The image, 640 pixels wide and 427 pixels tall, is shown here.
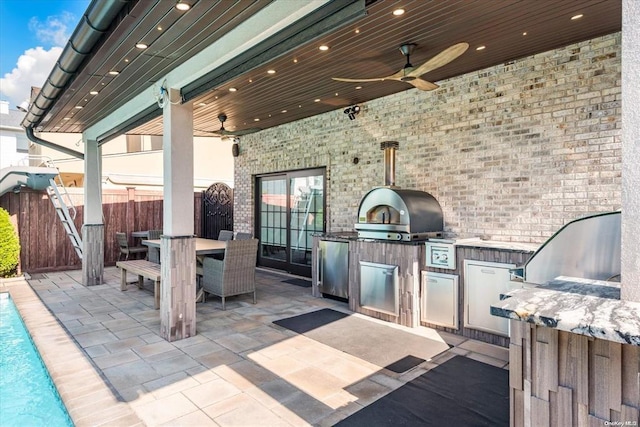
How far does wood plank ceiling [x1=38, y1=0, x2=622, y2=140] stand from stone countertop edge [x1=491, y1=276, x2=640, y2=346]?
7.49 feet

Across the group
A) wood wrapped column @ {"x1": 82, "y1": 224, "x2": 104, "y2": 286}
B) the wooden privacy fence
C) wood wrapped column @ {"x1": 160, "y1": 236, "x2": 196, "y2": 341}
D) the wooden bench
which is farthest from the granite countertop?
wood wrapped column @ {"x1": 82, "y1": 224, "x2": 104, "y2": 286}

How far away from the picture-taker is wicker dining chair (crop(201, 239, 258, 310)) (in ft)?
18.0

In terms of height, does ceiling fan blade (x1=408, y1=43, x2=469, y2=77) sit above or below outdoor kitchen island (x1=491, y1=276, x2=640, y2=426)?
above

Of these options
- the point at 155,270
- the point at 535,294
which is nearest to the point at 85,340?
the point at 155,270

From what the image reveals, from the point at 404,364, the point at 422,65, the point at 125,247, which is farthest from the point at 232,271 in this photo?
the point at 125,247

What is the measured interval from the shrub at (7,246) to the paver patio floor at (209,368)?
2.77 meters

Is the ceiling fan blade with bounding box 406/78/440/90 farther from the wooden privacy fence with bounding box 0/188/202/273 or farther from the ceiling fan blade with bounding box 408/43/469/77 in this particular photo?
the wooden privacy fence with bounding box 0/188/202/273

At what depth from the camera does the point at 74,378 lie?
330 cm

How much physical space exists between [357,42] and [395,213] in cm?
223

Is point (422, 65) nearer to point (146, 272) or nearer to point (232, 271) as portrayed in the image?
point (232, 271)

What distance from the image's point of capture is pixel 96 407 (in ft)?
9.24

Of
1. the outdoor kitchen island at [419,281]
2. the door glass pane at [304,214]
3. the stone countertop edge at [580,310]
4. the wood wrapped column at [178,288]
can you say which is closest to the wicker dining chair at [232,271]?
the wood wrapped column at [178,288]

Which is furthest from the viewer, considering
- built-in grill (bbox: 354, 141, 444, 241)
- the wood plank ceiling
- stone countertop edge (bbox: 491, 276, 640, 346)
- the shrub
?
the shrub

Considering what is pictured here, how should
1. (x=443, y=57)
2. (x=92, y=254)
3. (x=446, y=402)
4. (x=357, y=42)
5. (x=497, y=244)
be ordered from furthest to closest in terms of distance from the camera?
(x=92, y=254)
(x=497, y=244)
(x=357, y=42)
(x=443, y=57)
(x=446, y=402)
